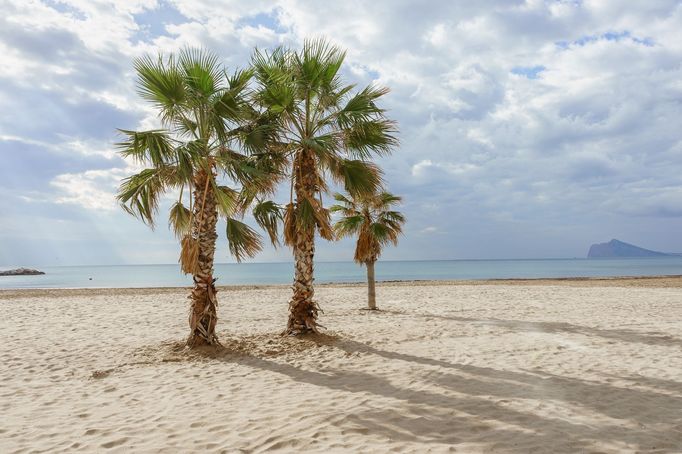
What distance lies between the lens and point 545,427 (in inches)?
216

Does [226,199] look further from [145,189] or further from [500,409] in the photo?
[500,409]

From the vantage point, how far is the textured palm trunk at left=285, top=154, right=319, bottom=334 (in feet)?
37.5

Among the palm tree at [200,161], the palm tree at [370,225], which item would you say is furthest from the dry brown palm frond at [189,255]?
the palm tree at [370,225]

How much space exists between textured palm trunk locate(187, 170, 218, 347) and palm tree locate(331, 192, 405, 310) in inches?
285

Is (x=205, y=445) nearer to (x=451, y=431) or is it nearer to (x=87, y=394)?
(x=451, y=431)

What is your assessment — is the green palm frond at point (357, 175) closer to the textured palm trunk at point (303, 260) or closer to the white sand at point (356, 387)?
the textured palm trunk at point (303, 260)

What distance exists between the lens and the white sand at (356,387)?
524 centimetres

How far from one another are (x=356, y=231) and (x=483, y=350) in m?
8.22

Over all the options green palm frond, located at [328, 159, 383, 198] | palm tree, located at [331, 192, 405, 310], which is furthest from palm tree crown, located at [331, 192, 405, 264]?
green palm frond, located at [328, 159, 383, 198]

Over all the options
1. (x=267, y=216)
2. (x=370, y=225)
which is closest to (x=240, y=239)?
(x=267, y=216)

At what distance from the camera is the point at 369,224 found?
17469mm

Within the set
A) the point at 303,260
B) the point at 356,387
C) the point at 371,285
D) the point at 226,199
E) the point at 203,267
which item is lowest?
the point at 356,387

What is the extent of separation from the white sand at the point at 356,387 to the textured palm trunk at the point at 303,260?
560 mm

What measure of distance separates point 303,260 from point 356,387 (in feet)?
15.1
